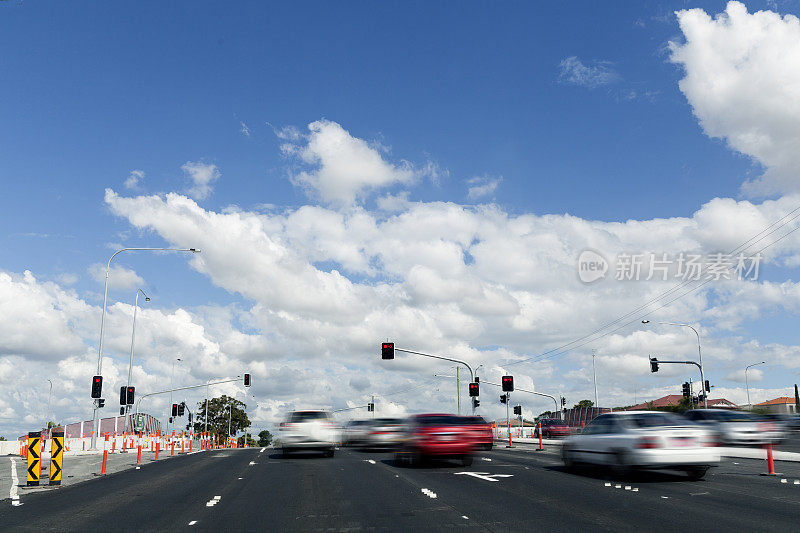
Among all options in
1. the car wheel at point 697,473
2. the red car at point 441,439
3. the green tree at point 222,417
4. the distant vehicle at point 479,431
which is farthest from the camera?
the green tree at point 222,417

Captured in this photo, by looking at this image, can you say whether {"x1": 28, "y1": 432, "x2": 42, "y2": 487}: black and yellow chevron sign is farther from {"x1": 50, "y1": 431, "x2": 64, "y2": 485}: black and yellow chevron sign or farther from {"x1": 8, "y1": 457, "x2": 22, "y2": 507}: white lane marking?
{"x1": 8, "y1": 457, "x2": 22, "y2": 507}: white lane marking

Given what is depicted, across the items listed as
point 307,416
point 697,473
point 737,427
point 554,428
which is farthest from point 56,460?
point 554,428

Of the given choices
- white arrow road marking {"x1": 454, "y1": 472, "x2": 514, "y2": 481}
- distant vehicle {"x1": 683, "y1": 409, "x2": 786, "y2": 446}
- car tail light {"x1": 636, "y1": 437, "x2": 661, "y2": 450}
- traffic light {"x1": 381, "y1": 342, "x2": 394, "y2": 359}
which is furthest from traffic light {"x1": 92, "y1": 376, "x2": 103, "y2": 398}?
car tail light {"x1": 636, "y1": 437, "x2": 661, "y2": 450}

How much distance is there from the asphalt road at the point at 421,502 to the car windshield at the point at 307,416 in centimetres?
812

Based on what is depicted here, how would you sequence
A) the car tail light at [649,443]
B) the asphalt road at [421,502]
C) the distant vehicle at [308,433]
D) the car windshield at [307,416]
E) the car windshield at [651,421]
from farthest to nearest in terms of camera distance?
1. the car windshield at [307,416]
2. the distant vehicle at [308,433]
3. the car windshield at [651,421]
4. the car tail light at [649,443]
5. the asphalt road at [421,502]

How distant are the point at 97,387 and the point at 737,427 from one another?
30.6m

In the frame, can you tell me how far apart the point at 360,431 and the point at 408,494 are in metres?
29.7

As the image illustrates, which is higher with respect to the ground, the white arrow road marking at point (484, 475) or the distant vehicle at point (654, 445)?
the distant vehicle at point (654, 445)

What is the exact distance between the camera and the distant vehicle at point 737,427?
2758 centimetres

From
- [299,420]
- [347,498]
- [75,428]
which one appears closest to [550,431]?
[299,420]

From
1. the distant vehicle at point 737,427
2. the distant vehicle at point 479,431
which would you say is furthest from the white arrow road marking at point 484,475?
the distant vehicle at point 737,427

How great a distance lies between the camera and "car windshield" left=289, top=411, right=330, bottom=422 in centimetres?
2713

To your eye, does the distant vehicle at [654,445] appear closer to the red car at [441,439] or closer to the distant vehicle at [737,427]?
the red car at [441,439]

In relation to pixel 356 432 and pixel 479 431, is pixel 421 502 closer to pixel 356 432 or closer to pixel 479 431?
pixel 479 431
